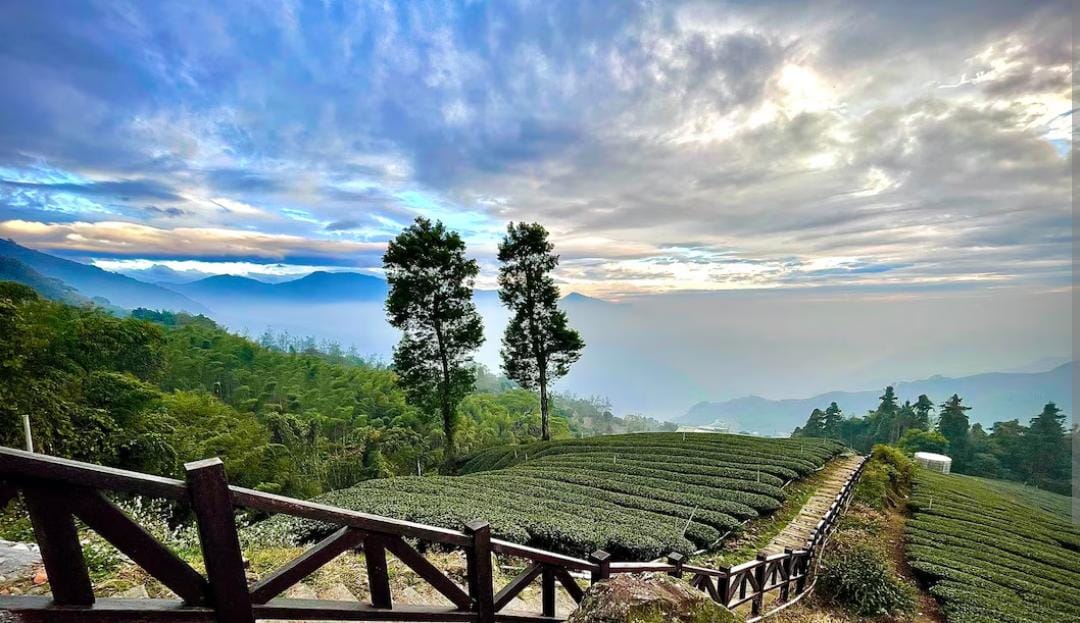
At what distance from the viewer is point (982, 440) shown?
45844 mm

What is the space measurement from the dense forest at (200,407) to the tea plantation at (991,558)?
53.6 feet

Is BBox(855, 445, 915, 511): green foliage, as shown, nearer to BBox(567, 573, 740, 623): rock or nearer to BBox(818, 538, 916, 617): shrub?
BBox(818, 538, 916, 617): shrub

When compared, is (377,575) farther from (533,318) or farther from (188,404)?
(188,404)

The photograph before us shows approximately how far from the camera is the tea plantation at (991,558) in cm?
842

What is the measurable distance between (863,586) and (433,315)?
15.9 metres

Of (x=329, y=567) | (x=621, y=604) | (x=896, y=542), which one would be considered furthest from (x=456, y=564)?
(x=896, y=542)

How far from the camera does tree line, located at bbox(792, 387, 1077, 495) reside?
38844 millimetres

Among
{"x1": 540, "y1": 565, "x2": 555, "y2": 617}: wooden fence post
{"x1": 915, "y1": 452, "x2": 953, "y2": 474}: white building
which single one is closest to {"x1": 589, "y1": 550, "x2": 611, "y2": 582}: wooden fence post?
{"x1": 540, "y1": 565, "x2": 555, "y2": 617}: wooden fence post

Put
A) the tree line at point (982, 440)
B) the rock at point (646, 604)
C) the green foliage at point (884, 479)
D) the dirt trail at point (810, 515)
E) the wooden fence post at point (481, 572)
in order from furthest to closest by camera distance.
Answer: the tree line at point (982, 440) → the green foliage at point (884, 479) → the dirt trail at point (810, 515) → the wooden fence post at point (481, 572) → the rock at point (646, 604)

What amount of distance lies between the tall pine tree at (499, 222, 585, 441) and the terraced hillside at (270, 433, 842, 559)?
4.40 m

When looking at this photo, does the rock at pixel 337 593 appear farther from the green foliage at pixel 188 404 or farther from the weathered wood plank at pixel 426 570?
the green foliage at pixel 188 404

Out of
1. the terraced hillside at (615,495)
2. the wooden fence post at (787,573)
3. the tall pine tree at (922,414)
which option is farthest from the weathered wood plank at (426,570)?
the tall pine tree at (922,414)

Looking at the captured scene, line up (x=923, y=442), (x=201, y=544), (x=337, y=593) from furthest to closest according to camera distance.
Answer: (x=923, y=442)
(x=337, y=593)
(x=201, y=544)

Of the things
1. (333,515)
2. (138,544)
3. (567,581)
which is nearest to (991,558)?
(567,581)
